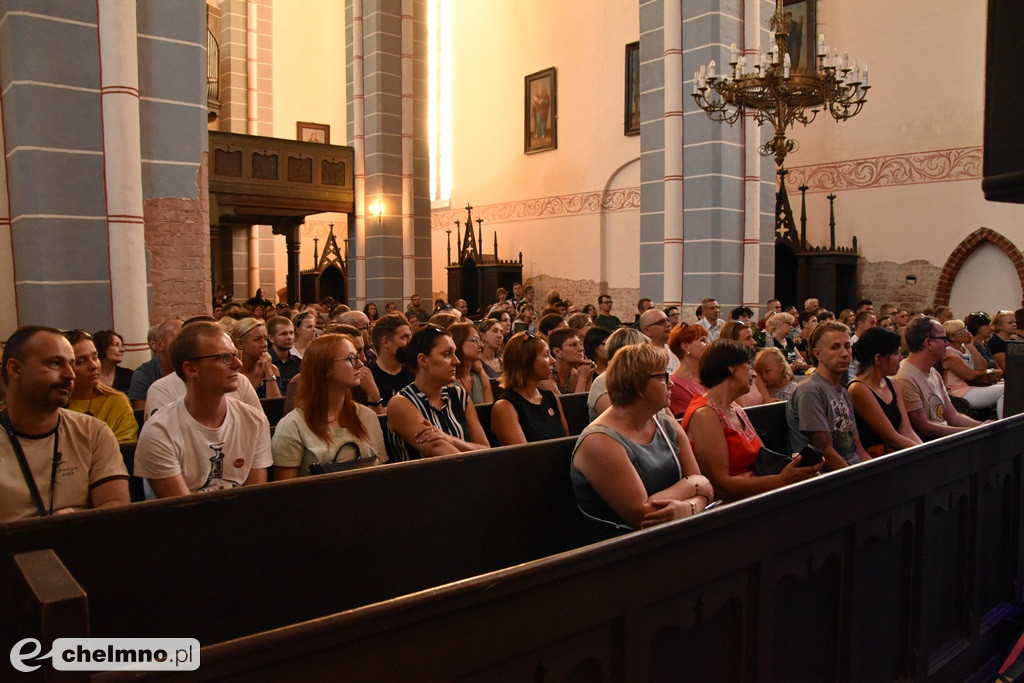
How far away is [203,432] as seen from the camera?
9.77 feet

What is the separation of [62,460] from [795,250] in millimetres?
11685

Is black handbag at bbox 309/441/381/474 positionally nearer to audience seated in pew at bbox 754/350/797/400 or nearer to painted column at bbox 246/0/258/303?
audience seated in pew at bbox 754/350/797/400

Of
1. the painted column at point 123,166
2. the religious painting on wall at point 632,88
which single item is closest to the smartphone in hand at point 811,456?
the painted column at point 123,166

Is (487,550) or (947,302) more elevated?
(947,302)

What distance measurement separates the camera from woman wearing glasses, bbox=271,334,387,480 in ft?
10.7

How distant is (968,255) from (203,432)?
39.5 feet

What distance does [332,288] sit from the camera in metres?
17.9

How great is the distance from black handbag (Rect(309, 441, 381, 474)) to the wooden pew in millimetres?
551

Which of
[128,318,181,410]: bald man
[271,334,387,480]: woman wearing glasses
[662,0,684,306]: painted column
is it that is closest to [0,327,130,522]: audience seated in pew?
[271,334,387,480]: woman wearing glasses

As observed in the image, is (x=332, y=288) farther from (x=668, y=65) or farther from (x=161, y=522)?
(x=161, y=522)

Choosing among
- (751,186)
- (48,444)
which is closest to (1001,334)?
(751,186)

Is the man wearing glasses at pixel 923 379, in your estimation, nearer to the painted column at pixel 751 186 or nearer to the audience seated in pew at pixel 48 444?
the audience seated in pew at pixel 48 444

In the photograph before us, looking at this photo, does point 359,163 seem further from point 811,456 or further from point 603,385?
point 811,456

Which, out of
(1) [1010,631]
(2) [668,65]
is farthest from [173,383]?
(2) [668,65]
